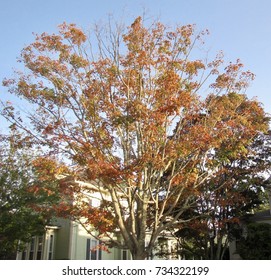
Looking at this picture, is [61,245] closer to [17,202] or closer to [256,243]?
[17,202]

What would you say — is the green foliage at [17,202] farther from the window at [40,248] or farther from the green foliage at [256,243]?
the green foliage at [256,243]

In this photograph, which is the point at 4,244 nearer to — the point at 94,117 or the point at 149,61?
the point at 94,117

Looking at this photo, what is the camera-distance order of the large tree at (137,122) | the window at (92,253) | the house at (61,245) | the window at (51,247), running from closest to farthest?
the large tree at (137,122), the house at (61,245), the window at (51,247), the window at (92,253)

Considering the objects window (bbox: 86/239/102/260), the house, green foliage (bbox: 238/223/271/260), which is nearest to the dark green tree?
green foliage (bbox: 238/223/271/260)

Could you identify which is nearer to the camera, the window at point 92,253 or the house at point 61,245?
the house at point 61,245

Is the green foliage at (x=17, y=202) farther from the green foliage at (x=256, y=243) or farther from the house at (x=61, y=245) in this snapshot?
the green foliage at (x=256, y=243)

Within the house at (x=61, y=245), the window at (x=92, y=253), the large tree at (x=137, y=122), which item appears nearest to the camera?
the large tree at (x=137, y=122)

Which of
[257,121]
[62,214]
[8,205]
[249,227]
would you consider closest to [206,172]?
[257,121]

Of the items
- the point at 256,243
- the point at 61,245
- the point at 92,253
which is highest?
the point at 61,245

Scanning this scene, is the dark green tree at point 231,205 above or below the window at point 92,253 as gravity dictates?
above

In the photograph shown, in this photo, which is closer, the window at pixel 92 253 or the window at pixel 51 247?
the window at pixel 51 247

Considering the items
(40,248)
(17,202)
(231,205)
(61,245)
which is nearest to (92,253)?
(61,245)

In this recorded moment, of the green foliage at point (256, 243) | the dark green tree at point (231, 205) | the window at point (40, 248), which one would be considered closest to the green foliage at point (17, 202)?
the window at point (40, 248)

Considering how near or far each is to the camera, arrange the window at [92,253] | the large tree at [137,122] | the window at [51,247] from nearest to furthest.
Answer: the large tree at [137,122], the window at [51,247], the window at [92,253]
